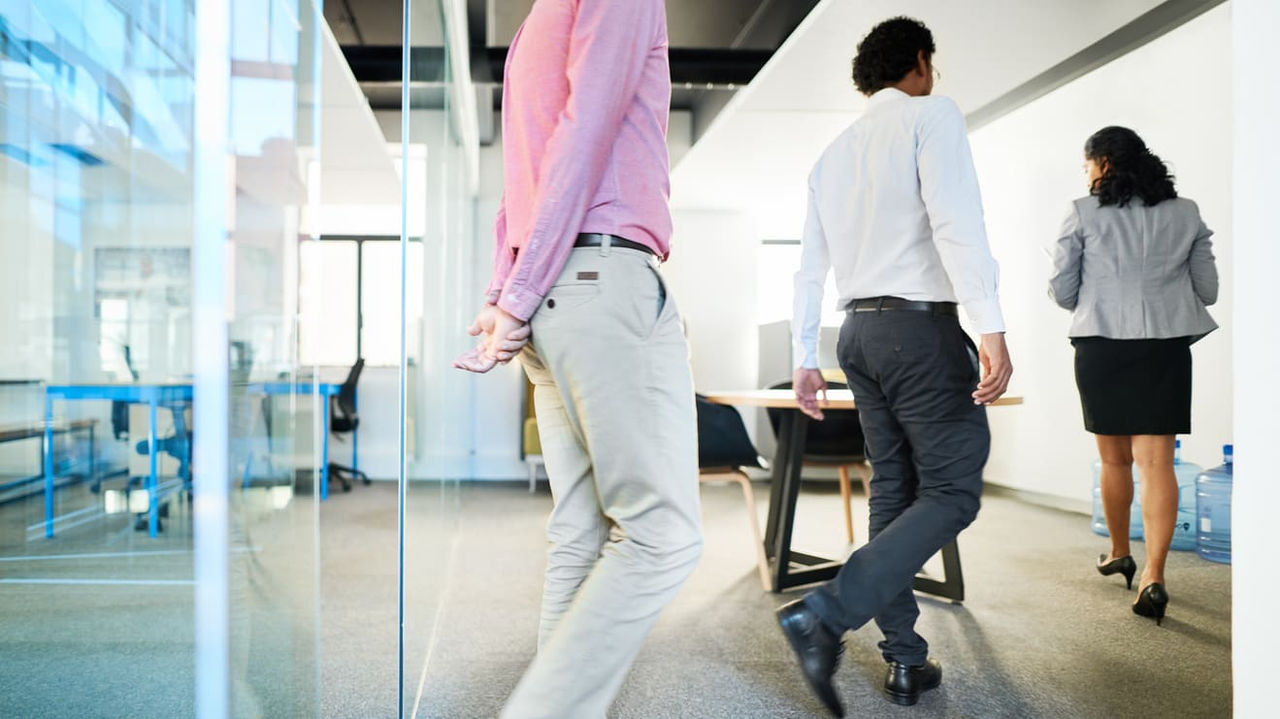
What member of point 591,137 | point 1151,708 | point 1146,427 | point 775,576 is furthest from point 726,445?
point 591,137

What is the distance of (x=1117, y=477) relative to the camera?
110 inches

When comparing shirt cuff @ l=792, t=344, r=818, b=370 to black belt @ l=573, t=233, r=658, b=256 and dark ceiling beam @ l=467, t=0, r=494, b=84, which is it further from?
dark ceiling beam @ l=467, t=0, r=494, b=84

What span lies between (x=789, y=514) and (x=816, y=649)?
1216 mm

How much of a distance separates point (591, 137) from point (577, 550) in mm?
601

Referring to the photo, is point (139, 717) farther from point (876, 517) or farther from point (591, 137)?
point (876, 517)

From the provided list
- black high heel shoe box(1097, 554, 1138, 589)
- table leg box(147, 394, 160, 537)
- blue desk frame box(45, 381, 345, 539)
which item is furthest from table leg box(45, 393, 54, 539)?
black high heel shoe box(1097, 554, 1138, 589)

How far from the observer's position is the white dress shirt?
1716 mm

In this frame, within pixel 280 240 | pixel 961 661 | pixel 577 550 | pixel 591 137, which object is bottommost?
pixel 961 661

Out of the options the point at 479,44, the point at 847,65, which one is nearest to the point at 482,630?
the point at 847,65

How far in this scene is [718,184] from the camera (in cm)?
564

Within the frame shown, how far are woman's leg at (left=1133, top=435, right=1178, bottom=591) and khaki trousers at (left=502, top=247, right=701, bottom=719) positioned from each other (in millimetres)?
2065

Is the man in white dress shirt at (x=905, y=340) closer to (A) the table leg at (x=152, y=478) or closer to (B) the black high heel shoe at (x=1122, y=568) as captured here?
(A) the table leg at (x=152, y=478)

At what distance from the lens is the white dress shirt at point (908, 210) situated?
172 cm

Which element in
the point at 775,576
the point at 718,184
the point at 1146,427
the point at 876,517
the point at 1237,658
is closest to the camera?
the point at 1237,658
